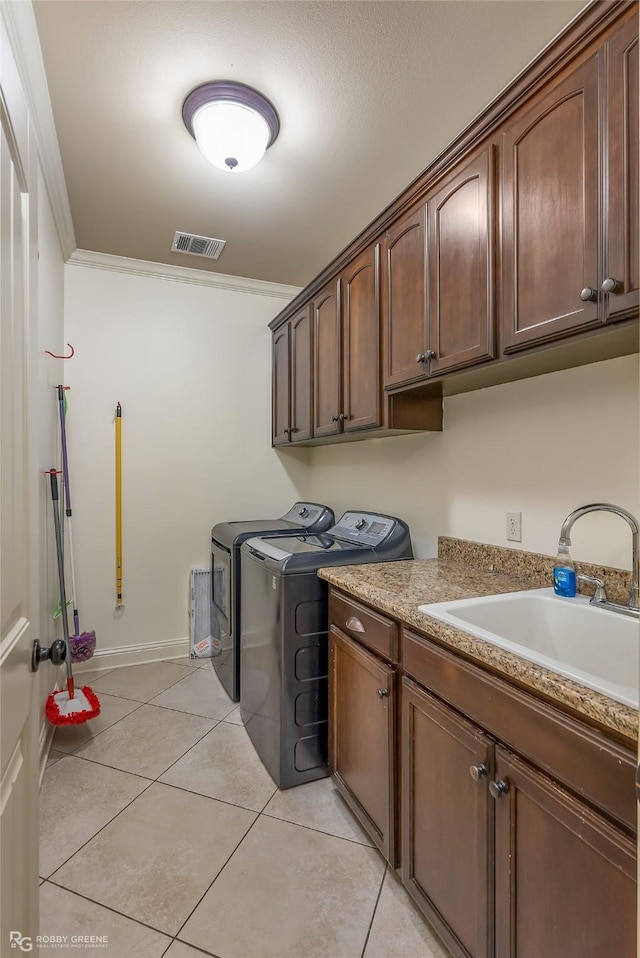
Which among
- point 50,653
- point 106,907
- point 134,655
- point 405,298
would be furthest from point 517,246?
point 134,655

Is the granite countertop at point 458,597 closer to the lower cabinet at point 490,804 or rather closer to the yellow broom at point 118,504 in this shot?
the lower cabinet at point 490,804

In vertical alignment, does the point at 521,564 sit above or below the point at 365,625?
above

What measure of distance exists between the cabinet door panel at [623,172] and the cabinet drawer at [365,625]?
1.03 m

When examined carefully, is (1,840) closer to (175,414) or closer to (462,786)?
→ (462,786)

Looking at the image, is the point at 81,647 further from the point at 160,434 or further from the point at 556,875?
the point at 556,875

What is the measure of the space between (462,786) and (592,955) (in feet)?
1.14

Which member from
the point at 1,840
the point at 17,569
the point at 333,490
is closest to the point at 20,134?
the point at 17,569

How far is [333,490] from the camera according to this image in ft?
10.7

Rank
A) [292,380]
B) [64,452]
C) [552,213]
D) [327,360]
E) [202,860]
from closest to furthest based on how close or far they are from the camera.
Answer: [552,213] < [202,860] < [327,360] < [64,452] < [292,380]

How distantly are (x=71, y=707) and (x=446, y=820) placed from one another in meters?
1.91

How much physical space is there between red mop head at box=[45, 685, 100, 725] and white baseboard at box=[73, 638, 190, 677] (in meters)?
0.61

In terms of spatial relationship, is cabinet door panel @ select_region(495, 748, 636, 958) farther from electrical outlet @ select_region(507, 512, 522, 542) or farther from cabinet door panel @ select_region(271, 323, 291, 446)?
cabinet door panel @ select_region(271, 323, 291, 446)

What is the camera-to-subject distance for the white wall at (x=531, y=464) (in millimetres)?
1431

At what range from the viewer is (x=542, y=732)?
3.01 ft
